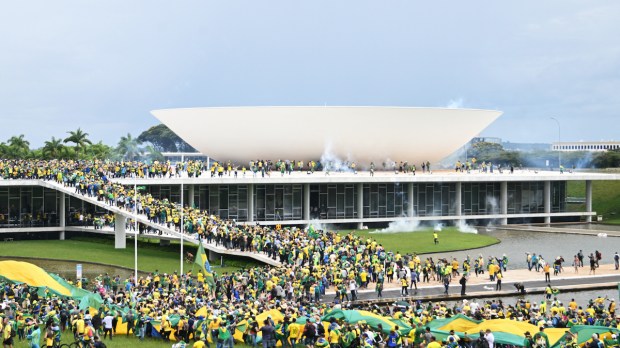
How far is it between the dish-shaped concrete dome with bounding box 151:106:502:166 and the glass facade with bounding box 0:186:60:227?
13.1m

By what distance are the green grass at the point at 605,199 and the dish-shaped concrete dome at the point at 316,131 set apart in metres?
11.6

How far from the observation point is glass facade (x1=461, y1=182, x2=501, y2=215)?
5766 centimetres

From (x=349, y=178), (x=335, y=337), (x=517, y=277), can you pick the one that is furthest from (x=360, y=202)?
(x=335, y=337)

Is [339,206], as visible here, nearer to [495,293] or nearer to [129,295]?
[495,293]

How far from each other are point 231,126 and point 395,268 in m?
26.1

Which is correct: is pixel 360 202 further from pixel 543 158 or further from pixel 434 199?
pixel 543 158

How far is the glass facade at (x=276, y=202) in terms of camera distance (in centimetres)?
5297

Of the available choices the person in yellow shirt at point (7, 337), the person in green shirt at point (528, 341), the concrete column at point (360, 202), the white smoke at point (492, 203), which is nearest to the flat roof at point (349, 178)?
the concrete column at point (360, 202)

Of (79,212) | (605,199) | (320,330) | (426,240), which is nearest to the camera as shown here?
(320,330)

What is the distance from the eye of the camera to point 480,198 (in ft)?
191

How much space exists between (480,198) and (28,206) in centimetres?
2824

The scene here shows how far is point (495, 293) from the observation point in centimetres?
3031

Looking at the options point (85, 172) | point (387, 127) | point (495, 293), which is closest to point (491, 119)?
point (387, 127)

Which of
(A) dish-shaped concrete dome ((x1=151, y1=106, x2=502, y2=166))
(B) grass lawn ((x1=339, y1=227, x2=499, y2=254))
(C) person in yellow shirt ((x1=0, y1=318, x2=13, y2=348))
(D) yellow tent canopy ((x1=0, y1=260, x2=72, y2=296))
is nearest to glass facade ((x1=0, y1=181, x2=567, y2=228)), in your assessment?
(A) dish-shaped concrete dome ((x1=151, y1=106, x2=502, y2=166))
